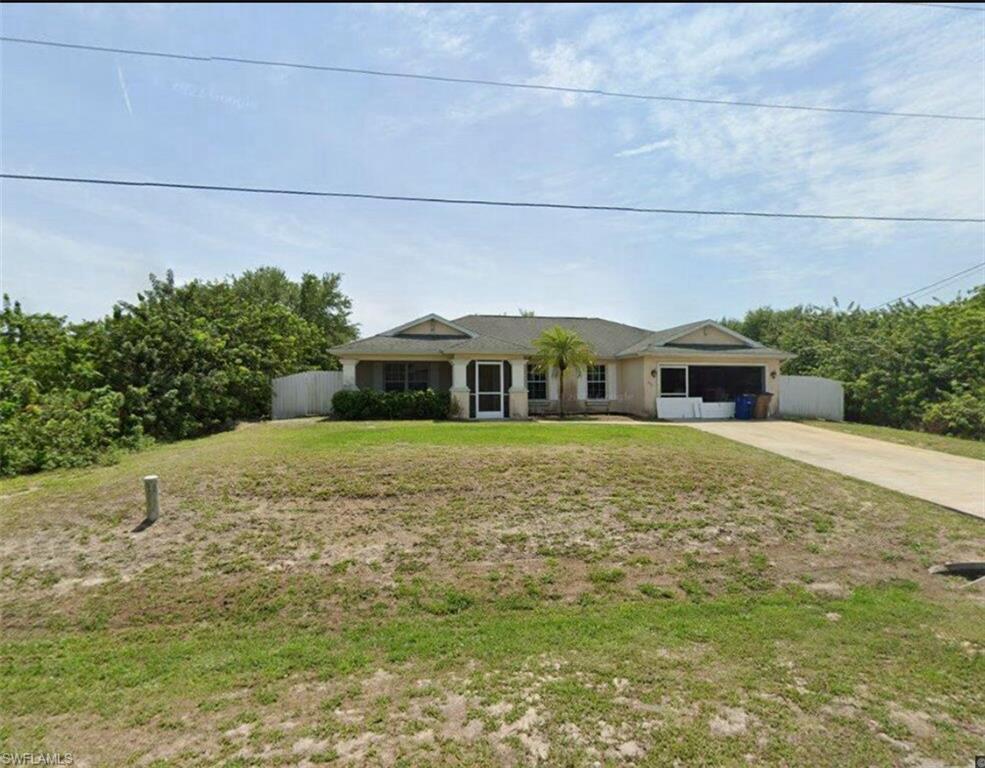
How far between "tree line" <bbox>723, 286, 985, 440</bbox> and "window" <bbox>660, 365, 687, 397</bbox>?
794cm

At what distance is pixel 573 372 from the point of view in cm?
2162

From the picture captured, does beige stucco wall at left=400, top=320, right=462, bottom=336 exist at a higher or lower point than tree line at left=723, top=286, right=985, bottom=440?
higher

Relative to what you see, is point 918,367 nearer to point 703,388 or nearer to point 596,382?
point 703,388

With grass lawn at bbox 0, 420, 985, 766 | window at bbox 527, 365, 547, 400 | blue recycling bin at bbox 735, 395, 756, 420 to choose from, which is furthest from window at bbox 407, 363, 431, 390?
blue recycling bin at bbox 735, 395, 756, 420

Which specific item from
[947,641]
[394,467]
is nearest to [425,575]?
[394,467]

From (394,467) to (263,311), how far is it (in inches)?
650

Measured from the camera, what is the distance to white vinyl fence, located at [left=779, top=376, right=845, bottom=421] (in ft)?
70.3

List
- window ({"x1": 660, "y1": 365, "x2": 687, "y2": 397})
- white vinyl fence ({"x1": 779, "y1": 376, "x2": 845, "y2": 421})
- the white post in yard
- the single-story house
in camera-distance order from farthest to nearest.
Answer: white vinyl fence ({"x1": 779, "y1": 376, "x2": 845, "y2": 421})
window ({"x1": 660, "y1": 365, "x2": 687, "y2": 397})
the single-story house
the white post in yard

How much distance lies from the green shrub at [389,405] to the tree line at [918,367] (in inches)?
704

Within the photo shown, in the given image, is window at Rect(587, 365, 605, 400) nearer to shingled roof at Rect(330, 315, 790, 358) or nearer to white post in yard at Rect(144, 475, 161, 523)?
shingled roof at Rect(330, 315, 790, 358)

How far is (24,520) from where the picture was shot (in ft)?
23.7

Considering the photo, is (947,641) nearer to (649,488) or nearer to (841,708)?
(841,708)

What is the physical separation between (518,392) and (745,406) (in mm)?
9235

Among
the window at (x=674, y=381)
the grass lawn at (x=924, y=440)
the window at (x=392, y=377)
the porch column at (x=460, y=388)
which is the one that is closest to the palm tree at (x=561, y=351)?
the porch column at (x=460, y=388)
